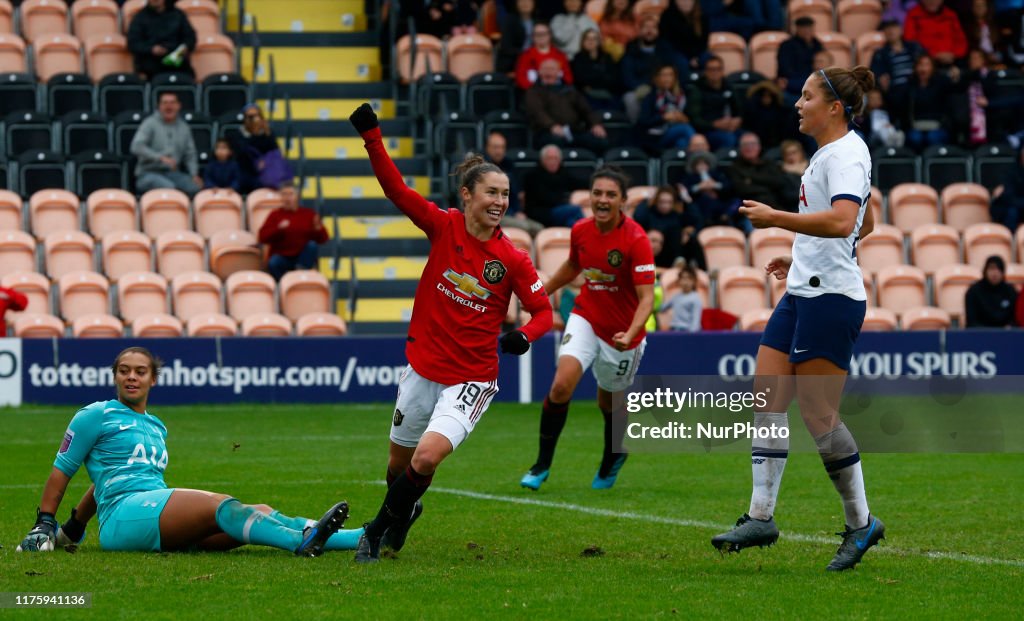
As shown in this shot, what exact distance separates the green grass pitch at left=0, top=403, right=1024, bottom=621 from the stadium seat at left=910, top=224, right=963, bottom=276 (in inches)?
288

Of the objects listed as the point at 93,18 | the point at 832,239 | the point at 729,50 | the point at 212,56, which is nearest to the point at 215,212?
the point at 212,56

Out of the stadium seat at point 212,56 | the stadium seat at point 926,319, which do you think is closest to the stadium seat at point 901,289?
the stadium seat at point 926,319

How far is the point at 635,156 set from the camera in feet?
68.5

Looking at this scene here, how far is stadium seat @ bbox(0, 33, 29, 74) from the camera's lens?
21266 mm

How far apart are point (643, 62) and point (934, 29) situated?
441cm

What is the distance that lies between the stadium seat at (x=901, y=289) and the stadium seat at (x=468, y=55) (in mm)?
6326

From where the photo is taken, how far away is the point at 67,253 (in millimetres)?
18922

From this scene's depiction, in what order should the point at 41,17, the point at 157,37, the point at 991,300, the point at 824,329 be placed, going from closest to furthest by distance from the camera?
the point at 824,329, the point at 991,300, the point at 157,37, the point at 41,17

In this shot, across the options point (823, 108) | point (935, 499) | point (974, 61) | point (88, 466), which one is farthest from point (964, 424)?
point (88, 466)

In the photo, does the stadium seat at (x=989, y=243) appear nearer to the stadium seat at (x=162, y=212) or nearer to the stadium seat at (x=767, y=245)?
the stadium seat at (x=767, y=245)

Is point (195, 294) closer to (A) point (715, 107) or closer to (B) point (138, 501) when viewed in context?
(A) point (715, 107)

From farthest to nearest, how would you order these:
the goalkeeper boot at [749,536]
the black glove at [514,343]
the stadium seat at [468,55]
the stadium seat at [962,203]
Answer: the stadium seat at [468,55] < the stadium seat at [962,203] < the goalkeeper boot at [749,536] < the black glove at [514,343]

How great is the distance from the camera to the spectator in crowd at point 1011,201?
2056 cm

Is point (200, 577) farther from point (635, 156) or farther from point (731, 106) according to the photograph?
point (731, 106)
